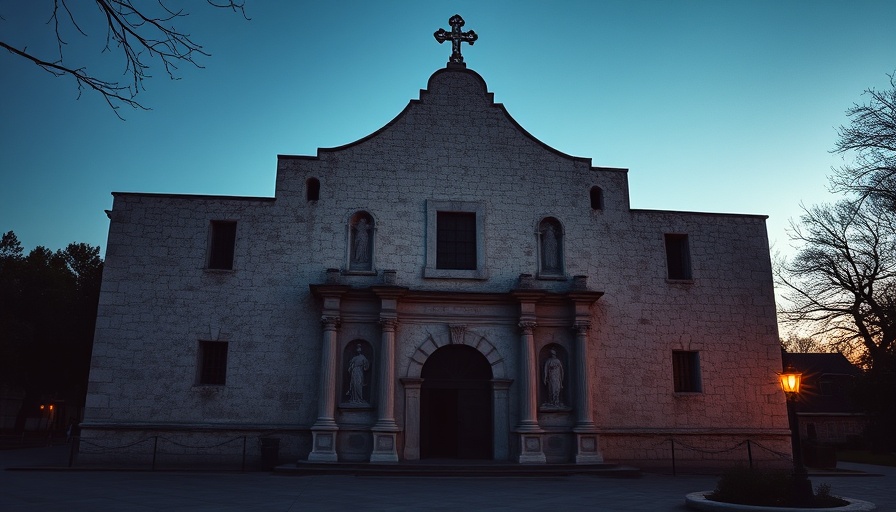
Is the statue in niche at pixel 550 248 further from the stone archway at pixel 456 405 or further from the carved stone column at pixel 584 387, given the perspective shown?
the stone archway at pixel 456 405

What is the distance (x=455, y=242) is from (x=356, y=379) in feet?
17.4

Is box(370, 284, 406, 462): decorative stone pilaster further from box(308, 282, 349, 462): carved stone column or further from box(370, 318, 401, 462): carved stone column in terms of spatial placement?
box(308, 282, 349, 462): carved stone column

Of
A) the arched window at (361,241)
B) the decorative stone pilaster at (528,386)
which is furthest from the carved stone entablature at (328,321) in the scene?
the decorative stone pilaster at (528,386)

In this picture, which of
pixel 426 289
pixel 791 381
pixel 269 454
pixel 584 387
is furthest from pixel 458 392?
pixel 791 381

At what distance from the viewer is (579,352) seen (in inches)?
773

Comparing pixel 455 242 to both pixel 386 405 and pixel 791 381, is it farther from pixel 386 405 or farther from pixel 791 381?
pixel 791 381

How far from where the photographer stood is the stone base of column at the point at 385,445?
59.4 feet

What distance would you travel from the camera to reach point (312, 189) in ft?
69.3

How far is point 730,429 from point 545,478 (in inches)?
269

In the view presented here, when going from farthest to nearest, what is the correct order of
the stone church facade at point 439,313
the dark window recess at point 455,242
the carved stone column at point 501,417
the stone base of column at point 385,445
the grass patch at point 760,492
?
the dark window recess at point 455,242, the carved stone column at point 501,417, the stone church facade at point 439,313, the stone base of column at point 385,445, the grass patch at point 760,492

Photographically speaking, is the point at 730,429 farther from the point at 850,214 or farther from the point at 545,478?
the point at 850,214

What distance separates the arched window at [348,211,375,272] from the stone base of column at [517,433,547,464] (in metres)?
6.84

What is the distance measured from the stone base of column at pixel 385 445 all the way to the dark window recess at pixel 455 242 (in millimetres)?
5479

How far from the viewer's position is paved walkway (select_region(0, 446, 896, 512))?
1092 cm
